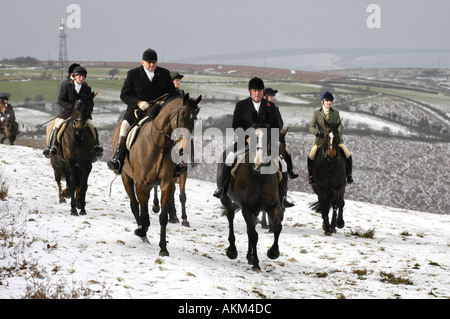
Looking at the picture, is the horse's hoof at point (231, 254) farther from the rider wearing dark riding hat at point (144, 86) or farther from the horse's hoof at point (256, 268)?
the rider wearing dark riding hat at point (144, 86)

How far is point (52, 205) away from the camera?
46.9ft

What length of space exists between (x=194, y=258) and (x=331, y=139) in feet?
16.6

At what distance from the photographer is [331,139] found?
529 inches

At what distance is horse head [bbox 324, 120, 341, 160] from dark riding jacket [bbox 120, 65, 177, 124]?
4.34 meters

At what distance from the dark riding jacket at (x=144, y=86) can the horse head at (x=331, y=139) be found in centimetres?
434

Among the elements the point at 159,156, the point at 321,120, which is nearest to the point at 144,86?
the point at 159,156

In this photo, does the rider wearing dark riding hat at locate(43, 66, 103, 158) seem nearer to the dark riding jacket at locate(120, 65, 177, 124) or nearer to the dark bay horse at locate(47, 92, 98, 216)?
the dark bay horse at locate(47, 92, 98, 216)

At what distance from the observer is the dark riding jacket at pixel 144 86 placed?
11.0 meters

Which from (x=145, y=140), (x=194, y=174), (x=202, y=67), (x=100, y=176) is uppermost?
(x=202, y=67)

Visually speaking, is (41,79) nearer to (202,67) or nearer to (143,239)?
(202,67)

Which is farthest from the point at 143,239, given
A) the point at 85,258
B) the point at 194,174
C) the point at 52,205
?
the point at 194,174

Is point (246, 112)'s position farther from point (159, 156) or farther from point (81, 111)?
point (81, 111)

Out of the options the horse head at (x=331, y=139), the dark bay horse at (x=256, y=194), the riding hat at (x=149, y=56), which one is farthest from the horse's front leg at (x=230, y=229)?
the horse head at (x=331, y=139)

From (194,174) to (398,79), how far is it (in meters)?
66.6
